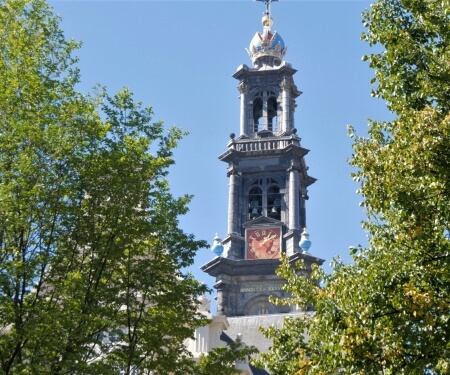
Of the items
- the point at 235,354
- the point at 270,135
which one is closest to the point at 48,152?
the point at 235,354

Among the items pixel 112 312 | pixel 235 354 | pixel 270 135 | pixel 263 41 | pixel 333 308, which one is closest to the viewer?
pixel 333 308

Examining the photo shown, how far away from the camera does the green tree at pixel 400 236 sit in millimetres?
19078

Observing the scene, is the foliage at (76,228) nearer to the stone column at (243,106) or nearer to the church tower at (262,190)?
the church tower at (262,190)

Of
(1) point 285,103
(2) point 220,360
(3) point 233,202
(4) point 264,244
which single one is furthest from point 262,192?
(2) point 220,360

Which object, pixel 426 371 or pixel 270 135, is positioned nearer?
pixel 426 371

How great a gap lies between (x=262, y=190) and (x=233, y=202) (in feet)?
9.22

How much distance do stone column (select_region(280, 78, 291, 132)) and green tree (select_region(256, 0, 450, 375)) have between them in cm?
6242

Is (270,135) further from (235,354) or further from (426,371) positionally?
(426,371)

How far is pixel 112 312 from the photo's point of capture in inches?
934

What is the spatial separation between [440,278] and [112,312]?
8454mm

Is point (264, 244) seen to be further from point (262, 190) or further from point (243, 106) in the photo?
point (243, 106)

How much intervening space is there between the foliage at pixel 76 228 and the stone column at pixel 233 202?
53.1m

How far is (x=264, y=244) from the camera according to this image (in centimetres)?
7900

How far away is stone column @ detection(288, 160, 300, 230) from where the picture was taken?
79625 millimetres
